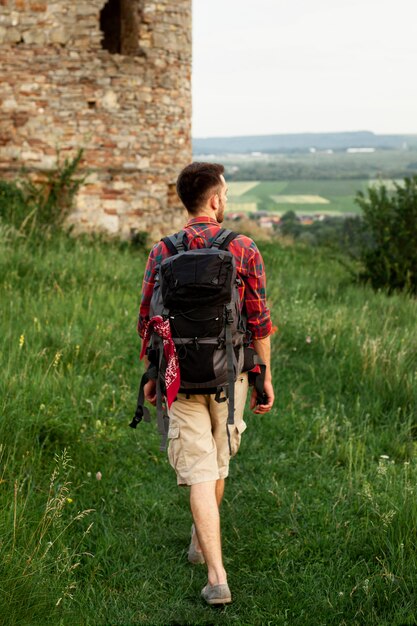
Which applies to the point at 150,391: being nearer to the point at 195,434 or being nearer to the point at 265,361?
the point at 195,434

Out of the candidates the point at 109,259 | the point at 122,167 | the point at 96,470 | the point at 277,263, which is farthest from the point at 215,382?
the point at 277,263

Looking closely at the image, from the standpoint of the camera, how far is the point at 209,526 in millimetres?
3191

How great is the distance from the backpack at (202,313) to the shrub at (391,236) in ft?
23.7

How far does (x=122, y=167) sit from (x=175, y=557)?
306 inches

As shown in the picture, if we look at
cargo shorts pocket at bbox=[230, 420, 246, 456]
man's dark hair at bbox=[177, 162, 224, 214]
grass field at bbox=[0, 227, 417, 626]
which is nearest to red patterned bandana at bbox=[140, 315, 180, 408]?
cargo shorts pocket at bbox=[230, 420, 246, 456]

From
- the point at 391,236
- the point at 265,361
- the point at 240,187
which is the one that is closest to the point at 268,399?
the point at 265,361

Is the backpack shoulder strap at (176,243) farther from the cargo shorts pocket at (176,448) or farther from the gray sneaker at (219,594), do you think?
the gray sneaker at (219,594)

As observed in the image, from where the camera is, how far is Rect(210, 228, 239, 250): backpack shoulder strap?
3197mm

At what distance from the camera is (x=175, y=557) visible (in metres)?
3.66

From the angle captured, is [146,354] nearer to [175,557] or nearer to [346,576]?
[175,557]

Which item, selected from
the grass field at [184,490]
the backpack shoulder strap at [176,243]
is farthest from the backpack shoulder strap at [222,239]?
the grass field at [184,490]

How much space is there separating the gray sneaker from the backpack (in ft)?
2.20

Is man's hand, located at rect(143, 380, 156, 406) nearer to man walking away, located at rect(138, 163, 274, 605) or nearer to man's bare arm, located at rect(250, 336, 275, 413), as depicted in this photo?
man walking away, located at rect(138, 163, 274, 605)

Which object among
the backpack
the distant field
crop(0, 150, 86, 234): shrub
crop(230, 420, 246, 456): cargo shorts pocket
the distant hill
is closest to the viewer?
the backpack
